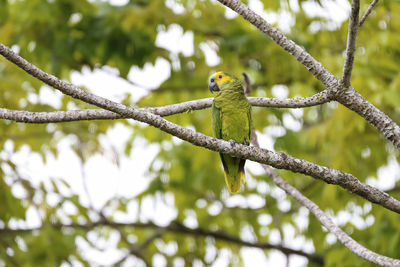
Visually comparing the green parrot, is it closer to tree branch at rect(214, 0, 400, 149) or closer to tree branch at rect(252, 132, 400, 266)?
tree branch at rect(252, 132, 400, 266)

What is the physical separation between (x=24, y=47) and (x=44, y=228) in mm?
2429

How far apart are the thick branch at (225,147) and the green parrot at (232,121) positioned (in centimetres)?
162

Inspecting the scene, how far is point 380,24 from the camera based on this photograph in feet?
20.7

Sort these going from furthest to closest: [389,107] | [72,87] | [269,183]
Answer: [269,183]
[389,107]
[72,87]

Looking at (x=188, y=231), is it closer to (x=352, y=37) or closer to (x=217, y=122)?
(x=217, y=122)

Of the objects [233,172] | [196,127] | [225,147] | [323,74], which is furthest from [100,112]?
[196,127]

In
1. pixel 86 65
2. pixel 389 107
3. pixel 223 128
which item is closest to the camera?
pixel 223 128

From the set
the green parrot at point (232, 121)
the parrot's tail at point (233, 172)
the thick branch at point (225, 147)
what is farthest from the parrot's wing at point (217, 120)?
the thick branch at point (225, 147)

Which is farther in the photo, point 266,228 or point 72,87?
point 266,228

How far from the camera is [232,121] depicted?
183 inches

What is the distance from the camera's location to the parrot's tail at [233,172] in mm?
4703

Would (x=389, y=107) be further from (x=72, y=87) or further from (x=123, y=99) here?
(x=72, y=87)

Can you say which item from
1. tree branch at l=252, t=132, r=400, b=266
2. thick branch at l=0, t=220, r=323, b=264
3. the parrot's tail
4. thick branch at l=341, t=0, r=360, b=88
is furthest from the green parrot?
thick branch at l=0, t=220, r=323, b=264

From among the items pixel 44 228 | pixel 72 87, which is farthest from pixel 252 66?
pixel 72 87
